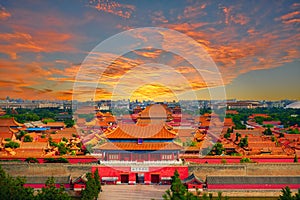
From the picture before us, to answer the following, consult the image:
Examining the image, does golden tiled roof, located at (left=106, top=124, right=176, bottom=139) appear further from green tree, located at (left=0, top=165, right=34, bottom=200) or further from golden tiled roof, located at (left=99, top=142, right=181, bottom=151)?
green tree, located at (left=0, top=165, right=34, bottom=200)

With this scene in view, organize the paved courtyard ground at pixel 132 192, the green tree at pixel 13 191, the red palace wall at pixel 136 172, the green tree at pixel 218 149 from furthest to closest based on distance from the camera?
the green tree at pixel 218 149 < the red palace wall at pixel 136 172 < the paved courtyard ground at pixel 132 192 < the green tree at pixel 13 191

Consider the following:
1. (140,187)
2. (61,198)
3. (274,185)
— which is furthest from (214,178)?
(61,198)

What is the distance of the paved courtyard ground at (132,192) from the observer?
50.5 feet

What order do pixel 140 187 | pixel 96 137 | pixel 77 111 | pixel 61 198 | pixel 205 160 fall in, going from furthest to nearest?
pixel 77 111
pixel 96 137
pixel 205 160
pixel 140 187
pixel 61 198

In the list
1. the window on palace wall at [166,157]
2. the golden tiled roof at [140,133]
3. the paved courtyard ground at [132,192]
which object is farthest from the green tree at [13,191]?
→ the window on palace wall at [166,157]

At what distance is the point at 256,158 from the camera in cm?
2038

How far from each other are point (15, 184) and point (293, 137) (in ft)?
100.0

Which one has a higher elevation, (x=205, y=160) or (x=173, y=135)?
(x=173, y=135)

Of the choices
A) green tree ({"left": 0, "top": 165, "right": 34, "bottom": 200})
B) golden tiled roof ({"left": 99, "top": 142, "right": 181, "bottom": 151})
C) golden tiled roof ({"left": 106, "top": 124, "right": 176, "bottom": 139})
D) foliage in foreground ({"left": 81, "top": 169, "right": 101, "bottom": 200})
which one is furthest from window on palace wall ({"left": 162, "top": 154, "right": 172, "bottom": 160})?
green tree ({"left": 0, "top": 165, "right": 34, "bottom": 200})

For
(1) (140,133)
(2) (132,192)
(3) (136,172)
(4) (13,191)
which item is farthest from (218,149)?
(4) (13,191)

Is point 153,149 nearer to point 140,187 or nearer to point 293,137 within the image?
point 140,187

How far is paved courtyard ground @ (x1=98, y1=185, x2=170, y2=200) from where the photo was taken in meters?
15.4

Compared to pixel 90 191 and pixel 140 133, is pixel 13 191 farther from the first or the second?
pixel 140 133

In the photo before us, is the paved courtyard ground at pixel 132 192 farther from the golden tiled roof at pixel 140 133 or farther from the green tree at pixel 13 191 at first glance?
the green tree at pixel 13 191
